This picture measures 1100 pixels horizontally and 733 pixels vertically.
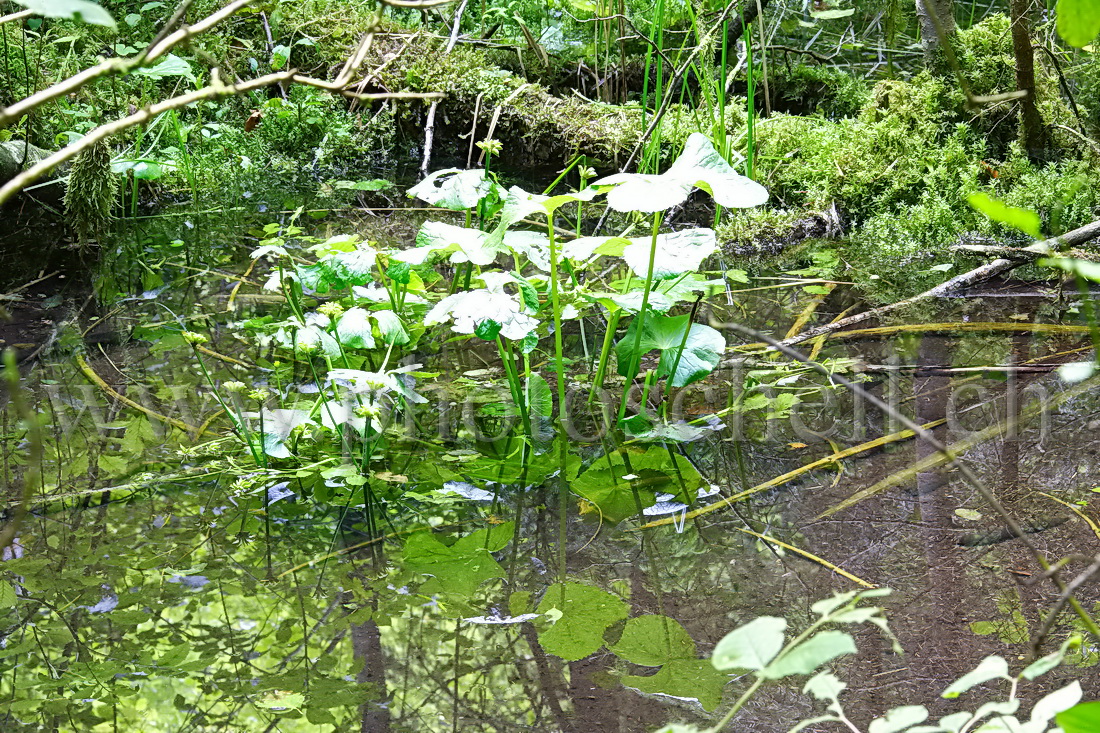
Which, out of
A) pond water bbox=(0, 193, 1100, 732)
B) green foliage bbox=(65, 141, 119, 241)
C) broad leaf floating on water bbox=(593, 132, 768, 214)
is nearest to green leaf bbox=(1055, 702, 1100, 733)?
pond water bbox=(0, 193, 1100, 732)

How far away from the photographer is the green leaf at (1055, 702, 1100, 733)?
0.51 m

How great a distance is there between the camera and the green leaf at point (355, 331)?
1.89 metres

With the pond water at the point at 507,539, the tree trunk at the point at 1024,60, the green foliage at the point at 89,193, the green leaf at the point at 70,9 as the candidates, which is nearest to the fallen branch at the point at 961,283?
the pond water at the point at 507,539

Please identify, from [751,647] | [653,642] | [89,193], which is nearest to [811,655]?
[751,647]

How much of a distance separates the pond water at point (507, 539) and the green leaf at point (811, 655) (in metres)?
0.58

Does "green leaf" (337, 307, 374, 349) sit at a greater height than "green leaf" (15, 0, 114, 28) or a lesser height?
lesser

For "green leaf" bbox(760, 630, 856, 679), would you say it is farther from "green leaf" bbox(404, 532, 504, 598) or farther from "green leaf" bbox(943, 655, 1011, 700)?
"green leaf" bbox(404, 532, 504, 598)

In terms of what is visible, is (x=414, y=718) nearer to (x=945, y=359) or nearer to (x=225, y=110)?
(x=945, y=359)

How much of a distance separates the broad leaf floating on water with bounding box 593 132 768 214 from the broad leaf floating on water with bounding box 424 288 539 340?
28 centimetres

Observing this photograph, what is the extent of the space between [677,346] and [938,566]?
659 mm

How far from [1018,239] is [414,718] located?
2355mm

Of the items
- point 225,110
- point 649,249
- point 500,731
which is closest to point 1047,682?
point 500,731

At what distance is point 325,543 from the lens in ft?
4.97

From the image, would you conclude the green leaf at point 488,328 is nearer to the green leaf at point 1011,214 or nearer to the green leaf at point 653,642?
the green leaf at point 653,642
